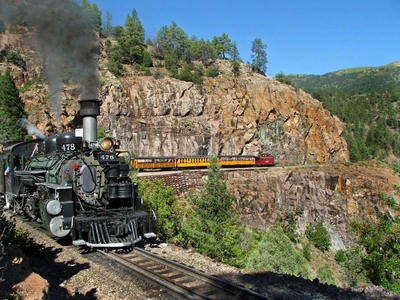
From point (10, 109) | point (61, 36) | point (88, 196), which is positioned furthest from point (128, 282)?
point (10, 109)

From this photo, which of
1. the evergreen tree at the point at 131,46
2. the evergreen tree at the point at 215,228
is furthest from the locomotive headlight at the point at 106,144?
the evergreen tree at the point at 131,46

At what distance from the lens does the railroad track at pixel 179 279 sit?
6.36 meters

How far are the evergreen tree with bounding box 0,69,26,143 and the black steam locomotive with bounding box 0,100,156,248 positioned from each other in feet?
79.3

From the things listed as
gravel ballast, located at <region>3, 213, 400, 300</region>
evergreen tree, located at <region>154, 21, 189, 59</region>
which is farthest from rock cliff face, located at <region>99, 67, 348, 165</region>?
gravel ballast, located at <region>3, 213, 400, 300</region>

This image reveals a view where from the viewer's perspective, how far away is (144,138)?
46219 mm

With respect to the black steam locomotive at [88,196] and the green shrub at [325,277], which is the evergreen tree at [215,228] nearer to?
the black steam locomotive at [88,196]

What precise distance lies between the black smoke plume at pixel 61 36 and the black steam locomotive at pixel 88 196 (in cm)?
386

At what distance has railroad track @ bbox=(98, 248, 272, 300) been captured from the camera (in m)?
6.36

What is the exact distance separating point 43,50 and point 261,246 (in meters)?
11.7

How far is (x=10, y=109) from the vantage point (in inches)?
1453

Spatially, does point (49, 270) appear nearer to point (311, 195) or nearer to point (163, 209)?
point (163, 209)

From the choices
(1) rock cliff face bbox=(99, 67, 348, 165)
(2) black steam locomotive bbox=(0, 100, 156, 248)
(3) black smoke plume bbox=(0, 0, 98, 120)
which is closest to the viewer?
(2) black steam locomotive bbox=(0, 100, 156, 248)

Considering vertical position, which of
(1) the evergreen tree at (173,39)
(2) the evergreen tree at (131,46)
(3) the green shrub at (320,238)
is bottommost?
(3) the green shrub at (320,238)

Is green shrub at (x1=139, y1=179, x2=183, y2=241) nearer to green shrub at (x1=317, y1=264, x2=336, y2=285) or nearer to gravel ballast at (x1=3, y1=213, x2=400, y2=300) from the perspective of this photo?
gravel ballast at (x1=3, y1=213, x2=400, y2=300)
